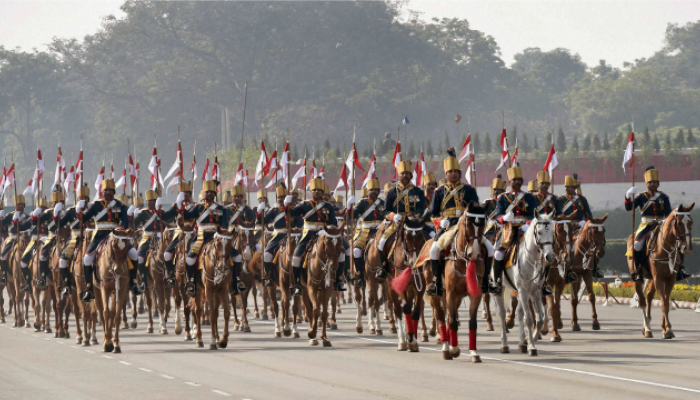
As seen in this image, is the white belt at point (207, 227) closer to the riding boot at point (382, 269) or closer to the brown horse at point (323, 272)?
the brown horse at point (323, 272)

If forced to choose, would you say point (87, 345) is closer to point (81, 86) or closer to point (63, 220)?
point (63, 220)

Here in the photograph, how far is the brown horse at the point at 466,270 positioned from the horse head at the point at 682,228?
494cm

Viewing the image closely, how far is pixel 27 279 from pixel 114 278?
7.49 m

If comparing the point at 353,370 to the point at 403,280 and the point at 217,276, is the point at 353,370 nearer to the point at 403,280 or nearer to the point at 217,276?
the point at 403,280

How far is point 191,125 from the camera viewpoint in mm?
114938

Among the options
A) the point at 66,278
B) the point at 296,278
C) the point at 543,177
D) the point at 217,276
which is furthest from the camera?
the point at 66,278

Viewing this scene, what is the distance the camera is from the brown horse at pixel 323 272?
19.1 m

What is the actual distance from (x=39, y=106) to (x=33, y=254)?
103710 mm

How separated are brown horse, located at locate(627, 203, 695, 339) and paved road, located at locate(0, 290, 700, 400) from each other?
1.71 feet

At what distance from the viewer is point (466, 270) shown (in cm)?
1574

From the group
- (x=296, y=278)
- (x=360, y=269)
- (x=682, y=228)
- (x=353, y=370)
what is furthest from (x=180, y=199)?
(x=682, y=228)

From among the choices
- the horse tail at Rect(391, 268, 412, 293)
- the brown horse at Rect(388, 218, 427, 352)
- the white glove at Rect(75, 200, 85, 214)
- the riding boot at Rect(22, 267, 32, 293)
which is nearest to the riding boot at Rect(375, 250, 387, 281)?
the brown horse at Rect(388, 218, 427, 352)

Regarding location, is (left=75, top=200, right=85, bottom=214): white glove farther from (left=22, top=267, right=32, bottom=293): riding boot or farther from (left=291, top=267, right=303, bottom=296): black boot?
(left=22, top=267, right=32, bottom=293): riding boot

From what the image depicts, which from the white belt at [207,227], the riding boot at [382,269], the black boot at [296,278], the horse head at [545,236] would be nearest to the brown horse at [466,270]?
the horse head at [545,236]
